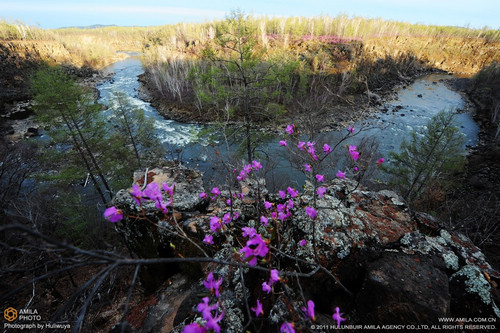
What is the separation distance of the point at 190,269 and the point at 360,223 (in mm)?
3151

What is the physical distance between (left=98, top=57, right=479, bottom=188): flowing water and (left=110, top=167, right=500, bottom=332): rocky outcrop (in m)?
9.15

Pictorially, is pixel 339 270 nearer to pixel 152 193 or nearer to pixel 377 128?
pixel 152 193

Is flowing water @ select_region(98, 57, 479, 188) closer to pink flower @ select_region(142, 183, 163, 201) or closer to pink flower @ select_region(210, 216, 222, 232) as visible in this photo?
pink flower @ select_region(210, 216, 222, 232)

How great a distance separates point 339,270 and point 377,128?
2518 centimetres

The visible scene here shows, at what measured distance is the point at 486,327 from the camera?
221 cm

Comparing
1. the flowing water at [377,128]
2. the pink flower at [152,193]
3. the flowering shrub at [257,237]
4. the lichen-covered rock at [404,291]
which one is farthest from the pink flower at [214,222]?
the flowing water at [377,128]

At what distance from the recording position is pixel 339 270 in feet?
9.36

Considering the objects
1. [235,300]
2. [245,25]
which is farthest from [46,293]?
[245,25]

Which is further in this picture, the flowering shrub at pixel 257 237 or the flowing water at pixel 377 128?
the flowing water at pixel 377 128

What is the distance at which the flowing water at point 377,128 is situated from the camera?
762 inches

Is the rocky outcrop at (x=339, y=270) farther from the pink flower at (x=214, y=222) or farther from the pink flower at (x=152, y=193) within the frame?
the pink flower at (x=152, y=193)

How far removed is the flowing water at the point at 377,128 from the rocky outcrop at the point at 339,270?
360 inches

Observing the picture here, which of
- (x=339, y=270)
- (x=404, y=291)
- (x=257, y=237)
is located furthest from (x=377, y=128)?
(x=257, y=237)

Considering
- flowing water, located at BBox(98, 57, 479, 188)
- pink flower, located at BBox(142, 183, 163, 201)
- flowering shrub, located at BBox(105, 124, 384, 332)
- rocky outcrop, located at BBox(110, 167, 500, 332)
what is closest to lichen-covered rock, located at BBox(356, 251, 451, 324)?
rocky outcrop, located at BBox(110, 167, 500, 332)
